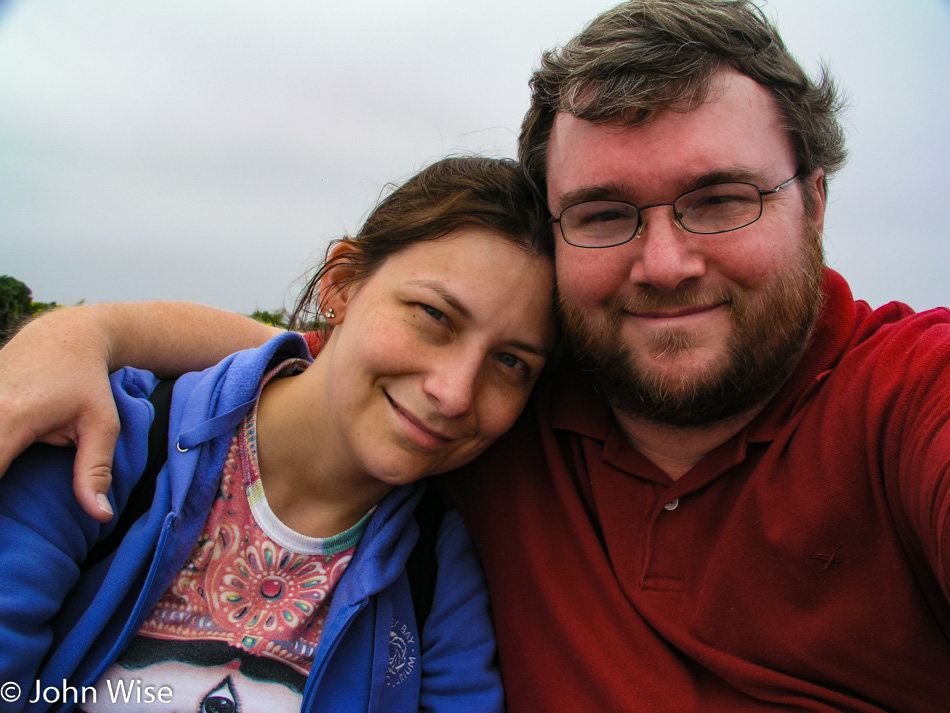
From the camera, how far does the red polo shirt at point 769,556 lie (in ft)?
4.72

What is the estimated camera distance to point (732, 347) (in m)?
1.72

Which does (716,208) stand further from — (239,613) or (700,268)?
(239,613)

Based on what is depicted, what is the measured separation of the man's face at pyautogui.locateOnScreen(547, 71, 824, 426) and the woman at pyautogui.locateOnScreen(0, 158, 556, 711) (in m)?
0.21

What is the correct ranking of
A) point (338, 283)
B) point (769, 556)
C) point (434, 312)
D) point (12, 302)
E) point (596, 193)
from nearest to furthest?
point (769, 556) < point (434, 312) < point (596, 193) < point (338, 283) < point (12, 302)

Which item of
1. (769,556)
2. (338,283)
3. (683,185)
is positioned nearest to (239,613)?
(338,283)

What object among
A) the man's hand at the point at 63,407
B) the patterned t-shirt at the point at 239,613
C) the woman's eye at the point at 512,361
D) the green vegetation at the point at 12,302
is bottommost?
the patterned t-shirt at the point at 239,613

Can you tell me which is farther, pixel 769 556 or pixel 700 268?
pixel 700 268

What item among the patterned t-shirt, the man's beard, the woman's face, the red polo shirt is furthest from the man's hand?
the man's beard

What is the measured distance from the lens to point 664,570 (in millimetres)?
1703

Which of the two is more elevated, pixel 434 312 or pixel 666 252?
pixel 666 252

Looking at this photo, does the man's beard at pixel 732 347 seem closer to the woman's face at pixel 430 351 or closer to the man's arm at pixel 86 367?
the woman's face at pixel 430 351

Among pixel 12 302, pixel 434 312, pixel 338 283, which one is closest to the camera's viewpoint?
pixel 434 312

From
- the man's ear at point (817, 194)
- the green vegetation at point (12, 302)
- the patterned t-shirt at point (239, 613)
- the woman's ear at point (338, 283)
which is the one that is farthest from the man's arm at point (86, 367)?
the man's ear at point (817, 194)

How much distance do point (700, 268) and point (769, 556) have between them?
2.44 feet
